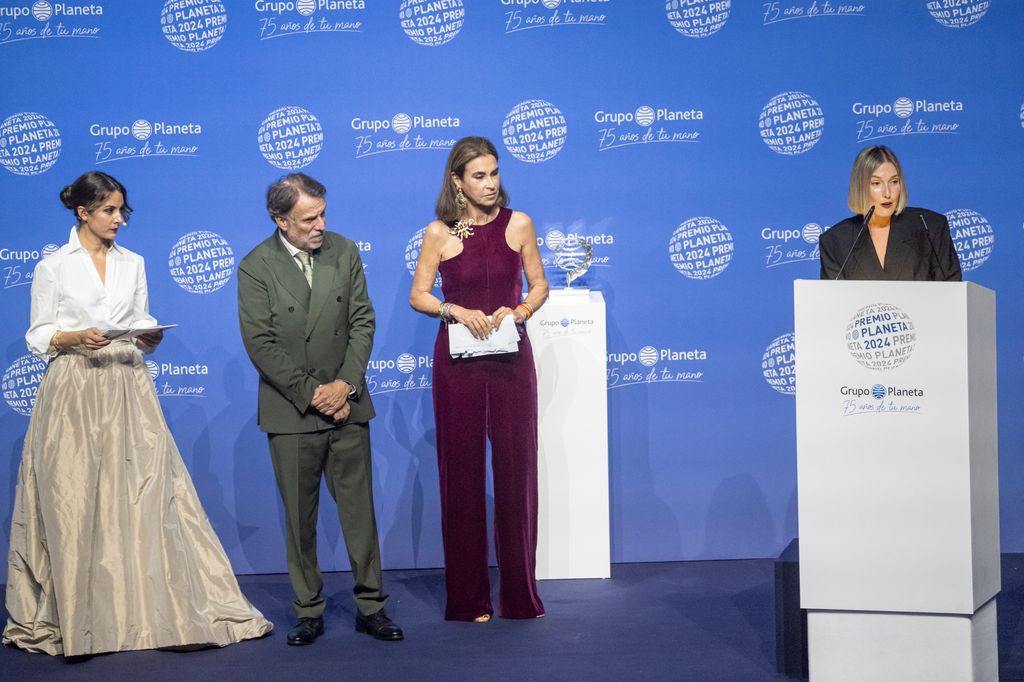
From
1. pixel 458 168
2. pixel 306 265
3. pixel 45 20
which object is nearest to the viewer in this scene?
pixel 306 265

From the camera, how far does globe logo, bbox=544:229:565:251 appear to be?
5516 millimetres

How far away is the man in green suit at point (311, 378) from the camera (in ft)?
13.5

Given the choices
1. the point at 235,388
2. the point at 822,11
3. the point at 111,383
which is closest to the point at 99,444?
the point at 111,383

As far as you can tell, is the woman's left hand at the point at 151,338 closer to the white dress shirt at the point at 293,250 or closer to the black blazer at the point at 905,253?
the white dress shirt at the point at 293,250

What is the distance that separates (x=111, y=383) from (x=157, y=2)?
221 cm

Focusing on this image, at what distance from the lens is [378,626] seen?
4219 mm

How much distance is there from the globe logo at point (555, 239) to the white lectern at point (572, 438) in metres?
0.45

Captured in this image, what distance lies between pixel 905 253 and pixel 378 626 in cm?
239

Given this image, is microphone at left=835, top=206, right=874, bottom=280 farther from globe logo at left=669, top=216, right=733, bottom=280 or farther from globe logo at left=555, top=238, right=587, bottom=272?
globe logo at left=555, top=238, right=587, bottom=272

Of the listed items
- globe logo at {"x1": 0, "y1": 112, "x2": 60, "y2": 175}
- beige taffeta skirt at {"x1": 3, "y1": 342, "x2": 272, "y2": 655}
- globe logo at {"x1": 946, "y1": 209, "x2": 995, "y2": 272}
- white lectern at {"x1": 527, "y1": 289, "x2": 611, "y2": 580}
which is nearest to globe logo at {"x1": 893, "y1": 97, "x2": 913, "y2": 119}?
globe logo at {"x1": 946, "y1": 209, "x2": 995, "y2": 272}

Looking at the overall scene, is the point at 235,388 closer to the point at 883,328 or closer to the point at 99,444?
the point at 99,444

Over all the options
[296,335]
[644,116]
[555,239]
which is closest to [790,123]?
[644,116]

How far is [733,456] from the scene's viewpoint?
18.4 ft

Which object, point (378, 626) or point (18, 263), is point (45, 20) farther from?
point (378, 626)
